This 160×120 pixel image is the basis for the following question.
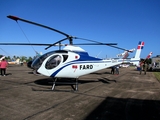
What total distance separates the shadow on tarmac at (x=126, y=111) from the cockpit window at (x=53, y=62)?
12.6 feet

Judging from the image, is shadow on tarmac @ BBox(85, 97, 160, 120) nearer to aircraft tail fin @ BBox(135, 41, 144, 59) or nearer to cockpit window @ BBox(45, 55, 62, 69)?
cockpit window @ BBox(45, 55, 62, 69)

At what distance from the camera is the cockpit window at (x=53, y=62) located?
836 cm

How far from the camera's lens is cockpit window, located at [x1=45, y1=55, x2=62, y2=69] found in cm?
836

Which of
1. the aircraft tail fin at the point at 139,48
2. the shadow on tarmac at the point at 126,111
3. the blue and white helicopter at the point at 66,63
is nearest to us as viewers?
the shadow on tarmac at the point at 126,111

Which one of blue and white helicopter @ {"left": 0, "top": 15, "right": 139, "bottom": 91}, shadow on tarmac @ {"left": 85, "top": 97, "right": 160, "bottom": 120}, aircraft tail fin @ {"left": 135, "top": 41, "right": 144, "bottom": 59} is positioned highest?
aircraft tail fin @ {"left": 135, "top": 41, "right": 144, "bottom": 59}

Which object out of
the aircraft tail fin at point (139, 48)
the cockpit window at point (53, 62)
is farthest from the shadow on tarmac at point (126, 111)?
the aircraft tail fin at point (139, 48)

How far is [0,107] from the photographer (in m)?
5.21

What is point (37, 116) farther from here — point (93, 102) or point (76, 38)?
point (76, 38)

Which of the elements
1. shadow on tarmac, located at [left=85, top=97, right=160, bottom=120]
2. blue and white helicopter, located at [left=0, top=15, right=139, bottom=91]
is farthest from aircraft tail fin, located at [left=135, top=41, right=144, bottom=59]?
shadow on tarmac, located at [left=85, top=97, right=160, bottom=120]

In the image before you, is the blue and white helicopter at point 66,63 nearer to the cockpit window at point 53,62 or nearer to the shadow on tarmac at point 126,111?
the cockpit window at point 53,62

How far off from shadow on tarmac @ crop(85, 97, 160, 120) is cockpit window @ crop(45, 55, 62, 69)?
3.85 m

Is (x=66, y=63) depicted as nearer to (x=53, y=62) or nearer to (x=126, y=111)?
(x=53, y=62)

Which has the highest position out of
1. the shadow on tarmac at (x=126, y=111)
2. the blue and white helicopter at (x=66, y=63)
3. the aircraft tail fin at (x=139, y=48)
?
the aircraft tail fin at (x=139, y=48)

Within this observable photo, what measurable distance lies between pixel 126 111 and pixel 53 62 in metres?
5.05
